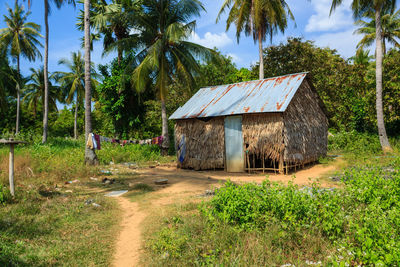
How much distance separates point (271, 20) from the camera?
50.8 ft

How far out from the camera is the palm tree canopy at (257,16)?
1553cm

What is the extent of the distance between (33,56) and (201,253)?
94.6 ft

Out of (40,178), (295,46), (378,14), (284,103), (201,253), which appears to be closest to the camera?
(201,253)

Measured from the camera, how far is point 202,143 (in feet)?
39.9

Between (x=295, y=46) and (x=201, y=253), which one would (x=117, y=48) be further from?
(x=201, y=253)

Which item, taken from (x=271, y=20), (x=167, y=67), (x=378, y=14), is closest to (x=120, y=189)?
(x=167, y=67)

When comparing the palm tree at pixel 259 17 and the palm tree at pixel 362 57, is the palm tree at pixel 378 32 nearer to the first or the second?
the palm tree at pixel 259 17

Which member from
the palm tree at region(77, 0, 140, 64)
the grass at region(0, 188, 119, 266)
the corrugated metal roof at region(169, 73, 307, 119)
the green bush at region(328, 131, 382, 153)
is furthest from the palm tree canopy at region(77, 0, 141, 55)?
the green bush at region(328, 131, 382, 153)

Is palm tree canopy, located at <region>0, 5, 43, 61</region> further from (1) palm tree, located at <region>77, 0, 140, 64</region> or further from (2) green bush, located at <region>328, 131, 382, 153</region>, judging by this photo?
(2) green bush, located at <region>328, 131, 382, 153</region>

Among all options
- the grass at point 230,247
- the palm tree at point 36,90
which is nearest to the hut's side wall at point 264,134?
the grass at point 230,247

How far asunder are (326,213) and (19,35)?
29704 millimetres

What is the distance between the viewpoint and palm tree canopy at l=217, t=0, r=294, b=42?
1553cm

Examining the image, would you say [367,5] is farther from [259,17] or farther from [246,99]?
[246,99]

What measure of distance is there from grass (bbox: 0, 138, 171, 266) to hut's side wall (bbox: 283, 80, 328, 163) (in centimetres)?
→ 584
